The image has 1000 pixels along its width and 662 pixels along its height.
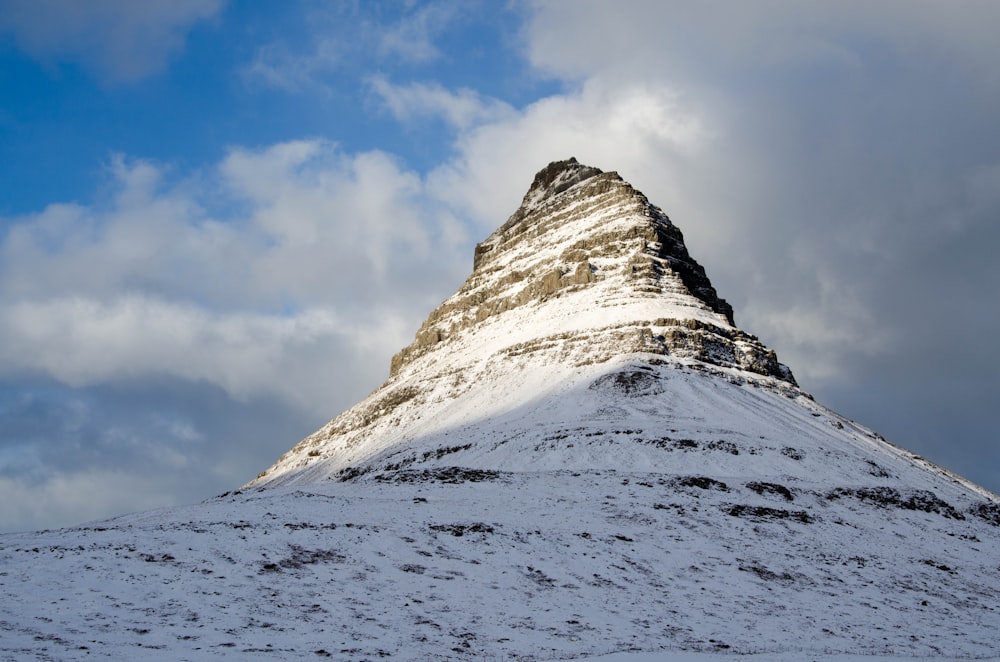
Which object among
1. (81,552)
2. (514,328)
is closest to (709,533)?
(81,552)

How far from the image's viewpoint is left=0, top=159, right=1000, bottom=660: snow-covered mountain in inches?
785

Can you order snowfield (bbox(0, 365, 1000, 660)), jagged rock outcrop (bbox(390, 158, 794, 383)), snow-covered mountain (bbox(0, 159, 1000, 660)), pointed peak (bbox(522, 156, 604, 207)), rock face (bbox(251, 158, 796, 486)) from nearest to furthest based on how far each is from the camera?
snowfield (bbox(0, 365, 1000, 660))
snow-covered mountain (bbox(0, 159, 1000, 660))
rock face (bbox(251, 158, 796, 486))
jagged rock outcrop (bbox(390, 158, 794, 383))
pointed peak (bbox(522, 156, 604, 207))

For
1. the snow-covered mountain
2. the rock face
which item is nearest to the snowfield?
the snow-covered mountain

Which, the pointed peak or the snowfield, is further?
the pointed peak

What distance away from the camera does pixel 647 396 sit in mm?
70812

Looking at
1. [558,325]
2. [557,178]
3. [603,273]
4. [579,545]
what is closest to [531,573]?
[579,545]

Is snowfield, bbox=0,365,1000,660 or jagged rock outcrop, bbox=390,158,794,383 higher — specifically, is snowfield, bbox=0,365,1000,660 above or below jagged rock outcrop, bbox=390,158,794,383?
below

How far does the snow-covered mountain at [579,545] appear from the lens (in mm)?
19938

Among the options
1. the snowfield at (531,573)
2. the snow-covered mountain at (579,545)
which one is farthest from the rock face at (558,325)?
the snowfield at (531,573)

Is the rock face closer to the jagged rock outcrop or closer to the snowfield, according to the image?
the jagged rock outcrop

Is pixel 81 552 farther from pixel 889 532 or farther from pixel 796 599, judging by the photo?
pixel 889 532

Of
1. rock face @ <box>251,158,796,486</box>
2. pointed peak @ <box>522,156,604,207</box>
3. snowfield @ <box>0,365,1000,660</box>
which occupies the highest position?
pointed peak @ <box>522,156,604,207</box>

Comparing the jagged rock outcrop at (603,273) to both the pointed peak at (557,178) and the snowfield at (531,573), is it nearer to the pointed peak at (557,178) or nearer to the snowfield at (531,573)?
the pointed peak at (557,178)

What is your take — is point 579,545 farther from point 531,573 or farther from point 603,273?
point 603,273
